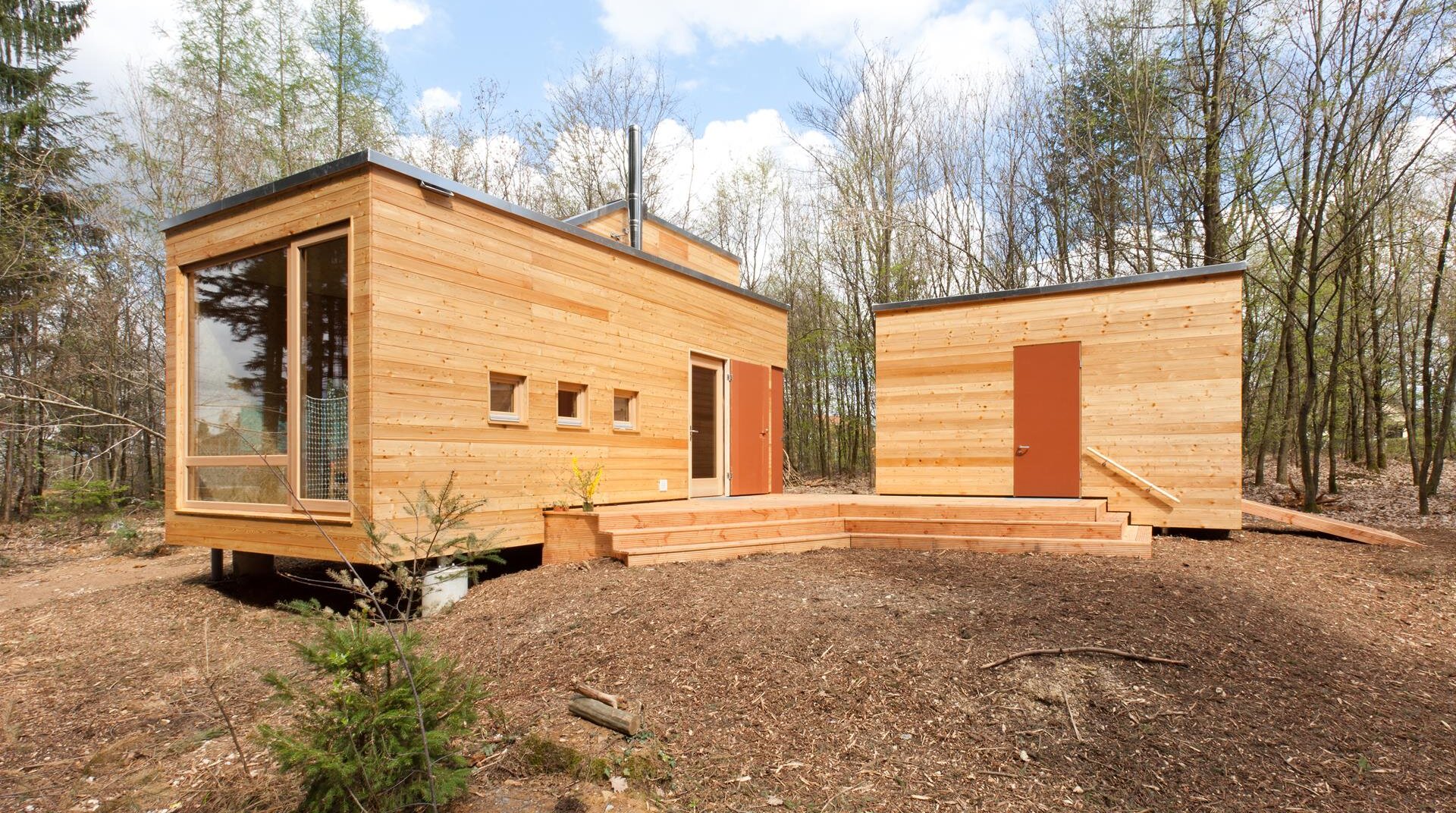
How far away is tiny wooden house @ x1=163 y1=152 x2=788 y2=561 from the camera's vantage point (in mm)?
5820

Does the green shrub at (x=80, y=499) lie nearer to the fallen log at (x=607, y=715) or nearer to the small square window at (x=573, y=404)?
the small square window at (x=573, y=404)

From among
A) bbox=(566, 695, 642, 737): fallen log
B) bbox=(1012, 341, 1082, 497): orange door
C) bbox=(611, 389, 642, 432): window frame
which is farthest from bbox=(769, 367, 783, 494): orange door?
bbox=(566, 695, 642, 737): fallen log

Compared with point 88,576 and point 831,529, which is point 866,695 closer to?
point 831,529

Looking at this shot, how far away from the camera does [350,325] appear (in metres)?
5.84

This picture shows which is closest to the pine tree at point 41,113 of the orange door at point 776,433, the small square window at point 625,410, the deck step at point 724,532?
the small square window at point 625,410

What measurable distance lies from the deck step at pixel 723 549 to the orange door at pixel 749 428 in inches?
113

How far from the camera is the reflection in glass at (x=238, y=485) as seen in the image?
6.32 meters

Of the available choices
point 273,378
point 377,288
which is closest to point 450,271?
point 377,288

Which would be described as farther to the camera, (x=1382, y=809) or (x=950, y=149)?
(x=950, y=149)

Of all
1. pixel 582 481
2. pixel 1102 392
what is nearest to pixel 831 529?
pixel 582 481

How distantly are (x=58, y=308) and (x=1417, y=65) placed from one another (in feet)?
71.7

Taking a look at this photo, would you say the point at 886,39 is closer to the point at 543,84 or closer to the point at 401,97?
the point at 543,84

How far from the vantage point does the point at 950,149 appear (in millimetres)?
15836

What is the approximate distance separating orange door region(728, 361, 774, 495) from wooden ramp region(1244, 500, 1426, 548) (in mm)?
6084
